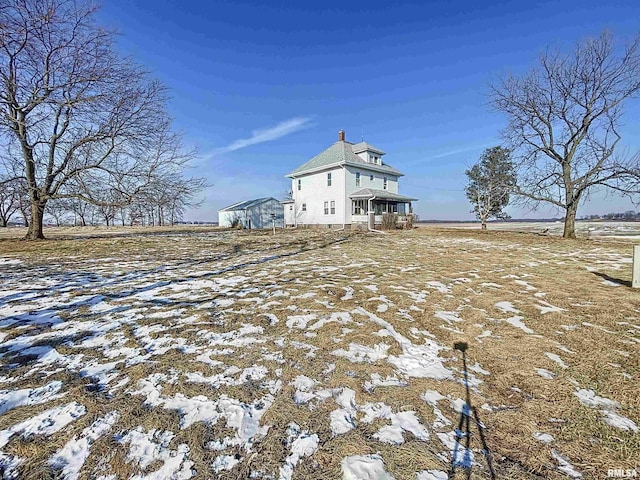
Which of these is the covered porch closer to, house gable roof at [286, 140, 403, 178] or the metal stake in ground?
house gable roof at [286, 140, 403, 178]

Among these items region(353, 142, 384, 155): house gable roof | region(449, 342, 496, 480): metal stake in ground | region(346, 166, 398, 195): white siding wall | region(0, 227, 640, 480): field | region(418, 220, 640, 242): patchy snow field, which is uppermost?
region(353, 142, 384, 155): house gable roof

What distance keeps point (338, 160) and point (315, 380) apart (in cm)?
2207

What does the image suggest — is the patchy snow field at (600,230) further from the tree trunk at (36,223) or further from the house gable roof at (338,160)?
the tree trunk at (36,223)

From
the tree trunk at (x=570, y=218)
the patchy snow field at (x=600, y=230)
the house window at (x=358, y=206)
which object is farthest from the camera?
the house window at (x=358, y=206)

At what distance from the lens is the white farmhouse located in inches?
898

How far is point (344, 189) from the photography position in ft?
74.3

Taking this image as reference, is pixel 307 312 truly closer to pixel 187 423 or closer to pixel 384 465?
pixel 187 423

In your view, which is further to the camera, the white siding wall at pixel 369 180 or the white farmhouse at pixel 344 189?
the white siding wall at pixel 369 180

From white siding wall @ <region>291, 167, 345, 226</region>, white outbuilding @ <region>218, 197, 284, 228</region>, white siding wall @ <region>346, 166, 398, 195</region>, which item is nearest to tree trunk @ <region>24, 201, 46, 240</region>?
white siding wall @ <region>291, 167, 345, 226</region>

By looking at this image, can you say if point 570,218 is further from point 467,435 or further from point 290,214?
point 290,214

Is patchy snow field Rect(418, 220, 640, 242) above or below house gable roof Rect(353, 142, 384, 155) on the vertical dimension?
below

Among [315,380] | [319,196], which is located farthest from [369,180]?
[315,380]

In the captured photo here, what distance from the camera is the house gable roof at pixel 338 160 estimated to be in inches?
906

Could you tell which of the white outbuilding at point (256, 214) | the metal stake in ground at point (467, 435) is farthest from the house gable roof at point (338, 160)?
the metal stake in ground at point (467, 435)
